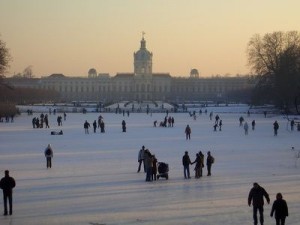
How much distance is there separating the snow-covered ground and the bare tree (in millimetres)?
24695

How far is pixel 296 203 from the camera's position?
9.97 metres

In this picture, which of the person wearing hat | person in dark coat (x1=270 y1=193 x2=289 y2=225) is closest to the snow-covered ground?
the person wearing hat

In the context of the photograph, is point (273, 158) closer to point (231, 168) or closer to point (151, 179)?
point (231, 168)

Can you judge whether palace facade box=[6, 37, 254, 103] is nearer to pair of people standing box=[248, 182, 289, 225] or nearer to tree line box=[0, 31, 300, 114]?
tree line box=[0, 31, 300, 114]

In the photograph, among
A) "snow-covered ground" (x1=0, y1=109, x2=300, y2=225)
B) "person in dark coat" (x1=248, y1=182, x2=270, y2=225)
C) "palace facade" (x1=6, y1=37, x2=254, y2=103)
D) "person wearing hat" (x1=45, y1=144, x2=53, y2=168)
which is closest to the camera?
"person in dark coat" (x1=248, y1=182, x2=270, y2=225)

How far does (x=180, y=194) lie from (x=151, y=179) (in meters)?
1.90

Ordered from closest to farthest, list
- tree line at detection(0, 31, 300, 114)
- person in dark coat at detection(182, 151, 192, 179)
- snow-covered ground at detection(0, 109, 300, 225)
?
1. snow-covered ground at detection(0, 109, 300, 225)
2. person in dark coat at detection(182, 151, 192, 179)
3. tree line at detection(0, 31, 300, 114)

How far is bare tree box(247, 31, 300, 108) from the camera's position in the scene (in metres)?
44.7

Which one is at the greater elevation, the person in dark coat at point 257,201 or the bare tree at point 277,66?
the bare tree at point 277,66

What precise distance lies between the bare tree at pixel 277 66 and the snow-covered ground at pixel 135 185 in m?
24.7

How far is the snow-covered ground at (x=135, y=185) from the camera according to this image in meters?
8.97

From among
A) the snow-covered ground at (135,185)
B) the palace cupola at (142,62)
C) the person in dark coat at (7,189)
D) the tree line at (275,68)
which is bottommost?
the snow-covered ground at (135,185)

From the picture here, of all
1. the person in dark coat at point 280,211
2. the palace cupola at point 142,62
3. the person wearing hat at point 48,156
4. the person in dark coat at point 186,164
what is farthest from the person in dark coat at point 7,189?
the palace cupola at point 142,62

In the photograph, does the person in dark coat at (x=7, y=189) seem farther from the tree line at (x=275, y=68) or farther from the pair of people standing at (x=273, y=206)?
the tree line at (x=275, y=68)
